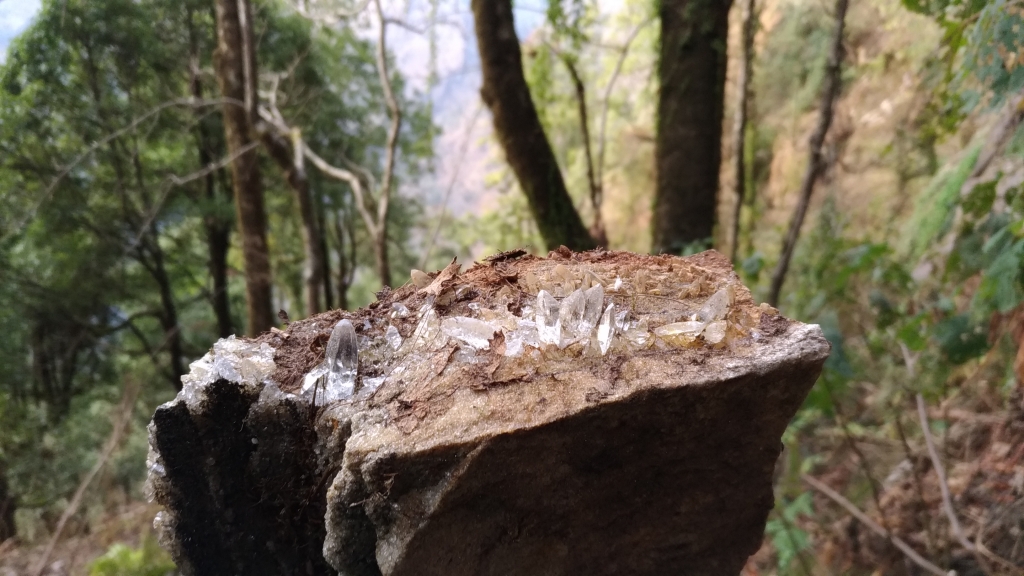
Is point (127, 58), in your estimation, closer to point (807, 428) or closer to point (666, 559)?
point (666, 559)

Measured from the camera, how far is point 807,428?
413 centimetres

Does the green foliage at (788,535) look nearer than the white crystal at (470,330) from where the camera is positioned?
No

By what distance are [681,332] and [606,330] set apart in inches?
4.3

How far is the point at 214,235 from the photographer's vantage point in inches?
218

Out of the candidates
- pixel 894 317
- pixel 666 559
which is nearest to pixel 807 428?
pixel 894 317

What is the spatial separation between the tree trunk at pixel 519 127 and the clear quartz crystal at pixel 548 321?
209cm

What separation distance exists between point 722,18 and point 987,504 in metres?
2.58

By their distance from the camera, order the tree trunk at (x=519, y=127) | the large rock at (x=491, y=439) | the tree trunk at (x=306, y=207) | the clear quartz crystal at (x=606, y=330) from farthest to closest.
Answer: the tree trunk at (x=306, y=207)
the tree trunk at (x=519, y=127)
the clear quartz crystal at (x=606, y=330)
the large rock at (x=491, y=439)

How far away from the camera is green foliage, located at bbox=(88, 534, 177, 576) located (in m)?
3.27

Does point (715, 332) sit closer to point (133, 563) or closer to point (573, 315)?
point (573, 315)

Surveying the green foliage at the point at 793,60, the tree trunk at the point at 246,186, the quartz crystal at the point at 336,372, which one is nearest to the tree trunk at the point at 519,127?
the tree trunk at the point at 246,186

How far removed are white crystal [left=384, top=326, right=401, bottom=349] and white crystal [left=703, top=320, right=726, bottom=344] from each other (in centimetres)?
46

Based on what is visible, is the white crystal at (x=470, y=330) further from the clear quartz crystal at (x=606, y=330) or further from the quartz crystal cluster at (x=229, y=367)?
the quartz crystal cluster at (x=229, y=367)

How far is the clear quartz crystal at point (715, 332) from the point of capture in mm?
794
